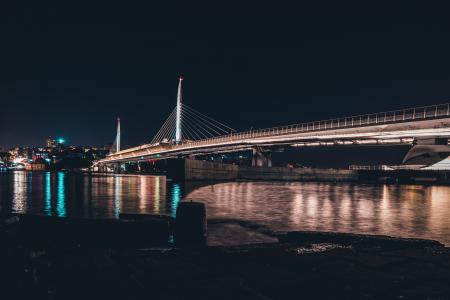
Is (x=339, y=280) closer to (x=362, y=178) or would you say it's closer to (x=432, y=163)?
(x=432, y=163)

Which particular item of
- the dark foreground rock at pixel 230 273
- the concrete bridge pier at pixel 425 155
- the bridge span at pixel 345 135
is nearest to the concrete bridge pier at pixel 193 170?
the bridge span at pixel 345 135

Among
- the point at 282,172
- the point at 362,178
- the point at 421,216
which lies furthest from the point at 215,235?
the point at 362,178

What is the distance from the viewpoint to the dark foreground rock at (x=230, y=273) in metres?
4.12

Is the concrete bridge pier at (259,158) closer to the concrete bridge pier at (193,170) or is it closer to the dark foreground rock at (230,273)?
the concrete bridge pier at (193,170)

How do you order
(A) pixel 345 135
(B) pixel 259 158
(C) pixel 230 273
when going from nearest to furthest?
1. (C) pixel 230 273
2. (A) pixel 345 135
3. (B) pixel 259 158

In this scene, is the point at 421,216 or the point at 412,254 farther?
the point at 421,216

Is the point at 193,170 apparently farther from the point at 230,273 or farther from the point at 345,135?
the point at 230,273

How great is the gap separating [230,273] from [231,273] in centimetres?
1

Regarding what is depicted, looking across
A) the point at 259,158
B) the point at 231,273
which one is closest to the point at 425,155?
the point at 259,158

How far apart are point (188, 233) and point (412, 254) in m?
Result: 5.03

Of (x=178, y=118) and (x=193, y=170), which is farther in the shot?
(x=178, y=118)

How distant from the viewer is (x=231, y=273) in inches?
196

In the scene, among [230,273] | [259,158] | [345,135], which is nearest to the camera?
[230,273]

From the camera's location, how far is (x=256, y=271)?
5.13 metres
